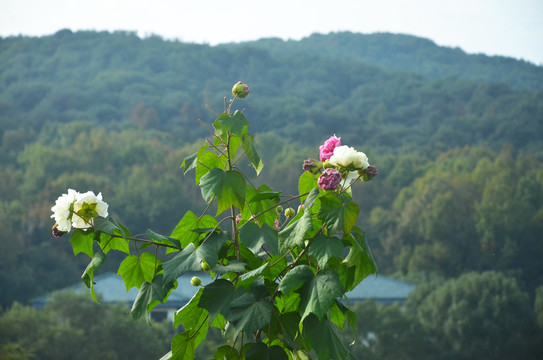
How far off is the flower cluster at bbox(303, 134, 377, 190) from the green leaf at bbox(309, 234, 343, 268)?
8 centimetres

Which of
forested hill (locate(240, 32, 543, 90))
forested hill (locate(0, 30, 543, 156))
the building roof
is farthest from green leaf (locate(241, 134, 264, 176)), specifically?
forested hill (locate(240, 32, 543, 90))

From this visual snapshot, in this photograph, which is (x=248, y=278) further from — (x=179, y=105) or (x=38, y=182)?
(x=179, y=105)

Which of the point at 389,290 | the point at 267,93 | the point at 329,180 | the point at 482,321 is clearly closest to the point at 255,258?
the point at 329,180

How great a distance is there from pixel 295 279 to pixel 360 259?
0.12 m

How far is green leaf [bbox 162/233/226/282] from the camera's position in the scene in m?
1.12

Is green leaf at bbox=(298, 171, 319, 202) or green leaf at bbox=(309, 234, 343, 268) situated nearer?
green leaf at bbox=(309, 234, 343, 268)

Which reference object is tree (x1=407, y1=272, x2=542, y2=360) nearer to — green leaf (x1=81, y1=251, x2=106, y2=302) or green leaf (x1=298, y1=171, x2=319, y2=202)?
green leaf (x1=298, y1=171, x2=319, y2=202)

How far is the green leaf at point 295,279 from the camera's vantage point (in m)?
1.05

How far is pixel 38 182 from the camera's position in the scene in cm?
2562

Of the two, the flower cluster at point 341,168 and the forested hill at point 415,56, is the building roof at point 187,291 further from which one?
the flower cluster at point 341,168

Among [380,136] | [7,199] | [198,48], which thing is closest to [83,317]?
[7,199]

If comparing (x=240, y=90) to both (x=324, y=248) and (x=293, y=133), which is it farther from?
(x=293, y=133)

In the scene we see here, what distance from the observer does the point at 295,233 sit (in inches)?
43.8

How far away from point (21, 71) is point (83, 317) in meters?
21.1
